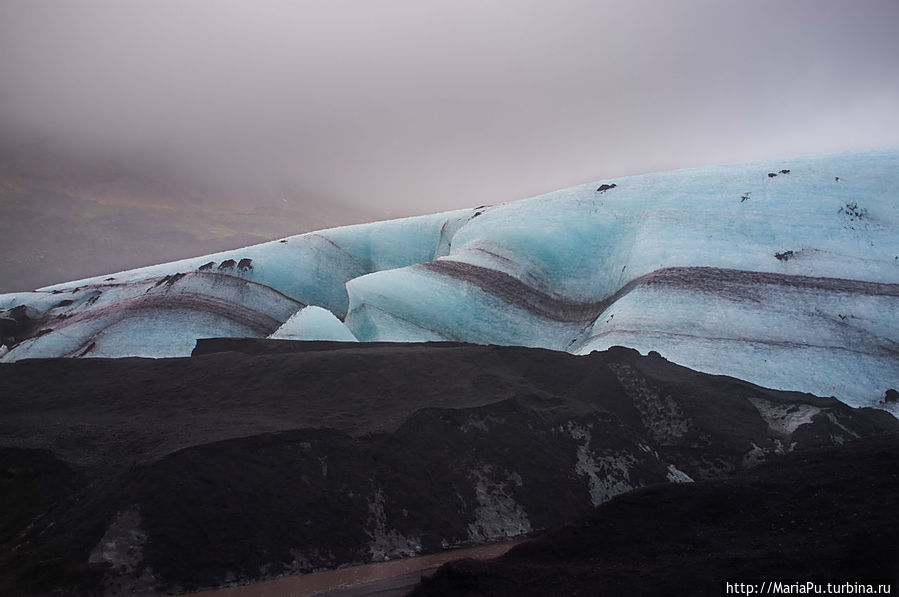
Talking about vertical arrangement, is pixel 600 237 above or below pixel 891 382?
above

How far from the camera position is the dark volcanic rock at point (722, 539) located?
20.9ft

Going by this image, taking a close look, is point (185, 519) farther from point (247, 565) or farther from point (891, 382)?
point (891, 382)

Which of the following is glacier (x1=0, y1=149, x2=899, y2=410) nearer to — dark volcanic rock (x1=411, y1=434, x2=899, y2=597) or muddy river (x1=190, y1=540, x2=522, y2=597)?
dark volcanic rock (x1=411, y1=434, x2=899, y2=597)

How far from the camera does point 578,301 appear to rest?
23.2 meters

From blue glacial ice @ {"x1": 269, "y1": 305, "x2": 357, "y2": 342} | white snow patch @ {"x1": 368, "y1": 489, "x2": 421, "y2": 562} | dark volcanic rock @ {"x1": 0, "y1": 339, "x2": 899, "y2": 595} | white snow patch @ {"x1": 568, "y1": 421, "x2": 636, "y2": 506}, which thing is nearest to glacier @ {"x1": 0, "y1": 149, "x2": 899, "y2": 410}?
blue glacial ice @ {"x1": 269, "y1": 305, "x2": 357, "y2": 342}

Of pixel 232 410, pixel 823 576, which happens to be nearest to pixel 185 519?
pixel 232 410

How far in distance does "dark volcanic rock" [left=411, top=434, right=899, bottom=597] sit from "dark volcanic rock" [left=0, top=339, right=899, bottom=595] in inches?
95.2

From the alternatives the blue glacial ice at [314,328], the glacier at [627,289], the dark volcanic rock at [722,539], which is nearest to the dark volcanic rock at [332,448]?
the dark volcanic rock at [722,539]

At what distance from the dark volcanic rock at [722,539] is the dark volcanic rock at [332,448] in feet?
7.93

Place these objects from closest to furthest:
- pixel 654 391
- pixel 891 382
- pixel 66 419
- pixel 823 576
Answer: pixel 823 576
pixel 66 419
pixel 654 391
pixel 891 382

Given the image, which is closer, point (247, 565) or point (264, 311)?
point (247, 565)

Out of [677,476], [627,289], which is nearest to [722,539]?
[677,476]

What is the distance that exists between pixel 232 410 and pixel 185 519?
11.5 feet

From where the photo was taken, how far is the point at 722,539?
7867 millimetres
